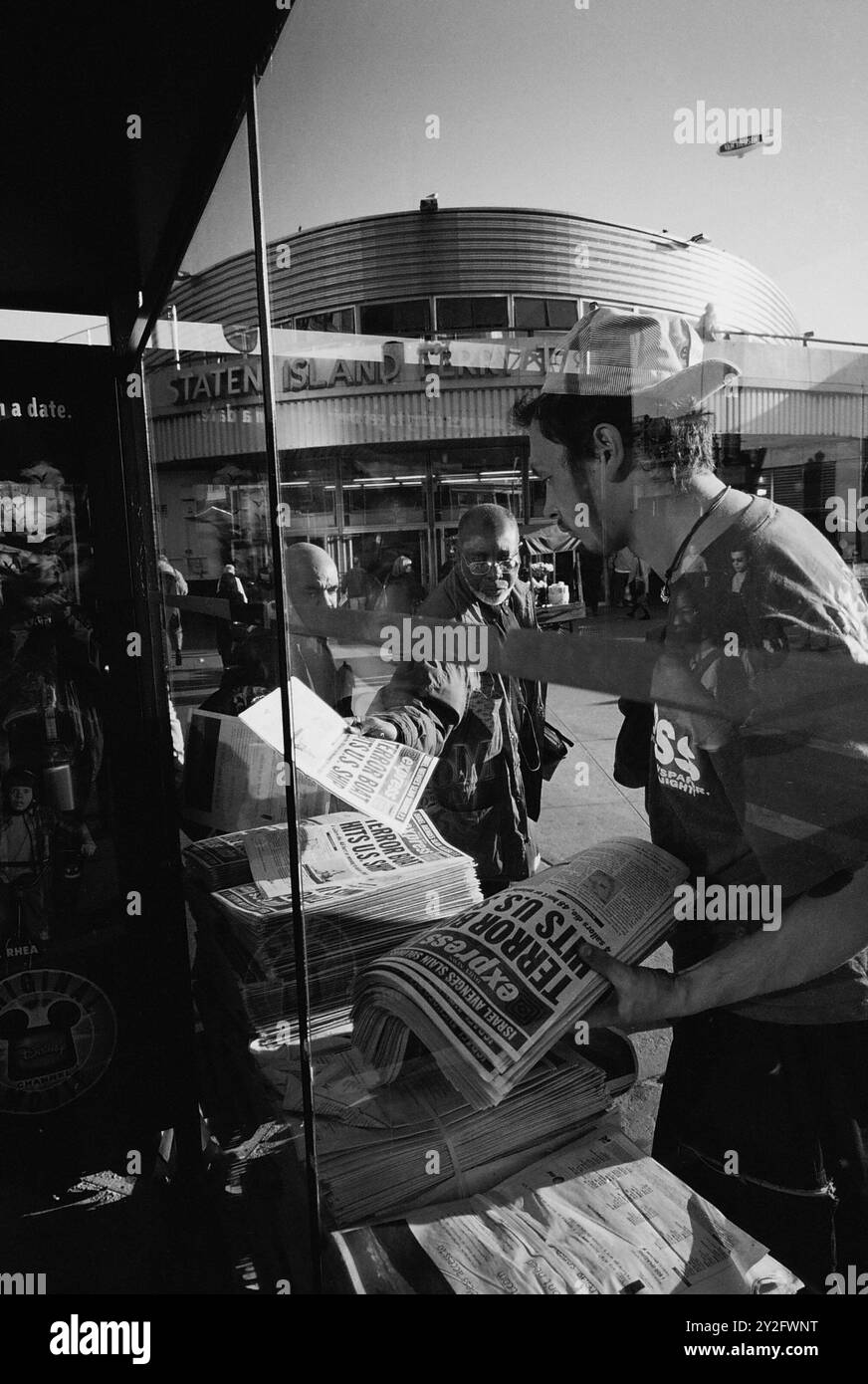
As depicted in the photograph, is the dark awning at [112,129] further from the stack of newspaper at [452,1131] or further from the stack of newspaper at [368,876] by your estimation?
the stack of newspaper at [452,1131]

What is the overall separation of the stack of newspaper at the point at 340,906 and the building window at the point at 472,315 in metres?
0.90

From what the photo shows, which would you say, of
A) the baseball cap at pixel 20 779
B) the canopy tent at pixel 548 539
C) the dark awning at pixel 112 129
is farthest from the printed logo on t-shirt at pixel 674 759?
the baseball cap at pixel 20 779

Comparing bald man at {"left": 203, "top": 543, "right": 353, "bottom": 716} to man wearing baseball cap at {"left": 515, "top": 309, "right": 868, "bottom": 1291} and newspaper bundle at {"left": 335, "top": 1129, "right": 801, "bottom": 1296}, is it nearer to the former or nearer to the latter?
man wearing baseball cap at {"left": 515, "top": 309, "right": 868, "bottom": 1291}

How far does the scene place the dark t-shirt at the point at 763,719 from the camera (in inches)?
36.2

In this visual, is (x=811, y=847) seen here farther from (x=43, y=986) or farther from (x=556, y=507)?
(x=43, y=986)

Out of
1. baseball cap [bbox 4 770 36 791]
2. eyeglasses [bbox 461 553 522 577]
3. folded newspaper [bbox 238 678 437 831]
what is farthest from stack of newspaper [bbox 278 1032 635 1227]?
baseball cap [bbox 4 770 36 791]

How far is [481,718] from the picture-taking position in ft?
4.65

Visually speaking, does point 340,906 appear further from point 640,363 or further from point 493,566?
point 640,363

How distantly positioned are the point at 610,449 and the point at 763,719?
1.10ft

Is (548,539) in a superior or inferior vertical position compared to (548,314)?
inferior

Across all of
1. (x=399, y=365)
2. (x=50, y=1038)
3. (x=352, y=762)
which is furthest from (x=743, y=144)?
(x=50, y=1038)

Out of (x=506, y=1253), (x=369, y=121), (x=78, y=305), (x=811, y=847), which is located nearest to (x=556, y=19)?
(x=369, y=121)

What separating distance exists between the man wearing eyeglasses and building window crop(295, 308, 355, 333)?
350 millimetres
